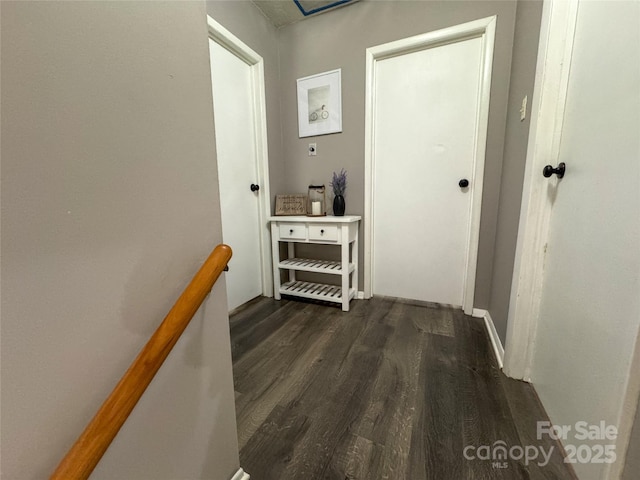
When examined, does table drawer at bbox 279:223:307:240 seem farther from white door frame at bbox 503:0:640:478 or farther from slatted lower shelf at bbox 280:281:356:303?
white door frame at bbox 503:0:640:478

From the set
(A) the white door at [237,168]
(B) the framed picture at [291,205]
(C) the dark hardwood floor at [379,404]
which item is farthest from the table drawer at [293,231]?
(C) the dark hardwood floor at [379,404]

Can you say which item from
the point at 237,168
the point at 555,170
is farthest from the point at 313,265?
the point at 555,170

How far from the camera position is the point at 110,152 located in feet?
1.43

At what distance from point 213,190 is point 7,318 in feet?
1.35

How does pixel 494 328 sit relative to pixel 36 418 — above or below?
below

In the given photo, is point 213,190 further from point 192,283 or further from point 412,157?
point 412,157

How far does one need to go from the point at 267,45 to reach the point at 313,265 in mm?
1861

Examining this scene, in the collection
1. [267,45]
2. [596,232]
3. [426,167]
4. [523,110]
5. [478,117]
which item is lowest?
[596,232]

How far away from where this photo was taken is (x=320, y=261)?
2297 millimetres

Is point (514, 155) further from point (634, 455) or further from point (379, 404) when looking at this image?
point (379, 404)

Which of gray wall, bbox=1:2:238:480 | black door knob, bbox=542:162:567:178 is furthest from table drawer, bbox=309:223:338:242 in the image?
gray wall, bbox=1:2:238:480

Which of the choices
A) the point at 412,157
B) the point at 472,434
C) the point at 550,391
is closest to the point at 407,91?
the point at 412,157

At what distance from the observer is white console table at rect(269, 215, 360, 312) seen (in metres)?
1.94

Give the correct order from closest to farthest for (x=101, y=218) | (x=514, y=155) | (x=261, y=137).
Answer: (x=101, y=218) < (x=514, y=155) < (x=261, y=137)
